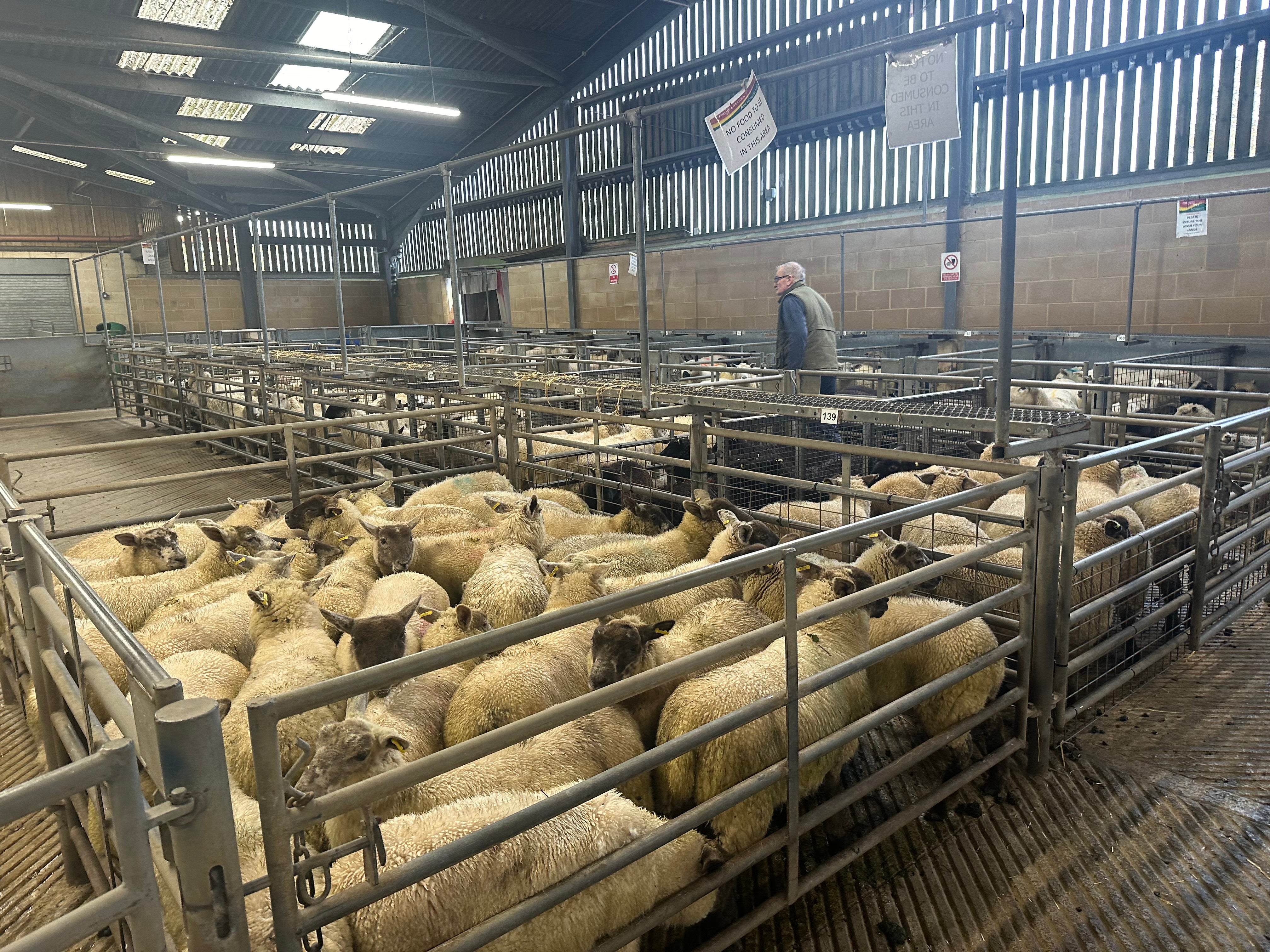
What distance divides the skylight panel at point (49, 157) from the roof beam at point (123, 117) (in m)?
3.16

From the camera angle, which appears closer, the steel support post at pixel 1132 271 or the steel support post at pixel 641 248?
the steel support post at pixel 641 248

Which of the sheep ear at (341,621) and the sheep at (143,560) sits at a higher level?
the sheep ear at (341,621)

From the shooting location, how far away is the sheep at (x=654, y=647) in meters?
3.08

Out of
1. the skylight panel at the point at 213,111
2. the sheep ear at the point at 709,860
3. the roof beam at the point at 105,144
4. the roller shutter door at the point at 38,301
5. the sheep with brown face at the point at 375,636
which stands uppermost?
the skylight panel at the point at 213,111

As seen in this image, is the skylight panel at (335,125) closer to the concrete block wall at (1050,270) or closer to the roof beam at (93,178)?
the roof beam at (93,178)

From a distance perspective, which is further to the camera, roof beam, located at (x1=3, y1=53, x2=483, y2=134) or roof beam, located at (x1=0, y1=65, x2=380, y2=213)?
roof beam, located at (x1=3, y1=53, x2=483, y2=134)

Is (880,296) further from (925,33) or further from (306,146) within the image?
(306,146)

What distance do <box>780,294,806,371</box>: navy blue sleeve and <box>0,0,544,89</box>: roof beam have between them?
504 inches

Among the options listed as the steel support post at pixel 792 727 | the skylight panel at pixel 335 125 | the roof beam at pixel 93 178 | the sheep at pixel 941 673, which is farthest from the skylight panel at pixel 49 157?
the steel support post at pixel 792 727

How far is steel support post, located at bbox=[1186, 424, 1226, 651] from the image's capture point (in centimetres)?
424

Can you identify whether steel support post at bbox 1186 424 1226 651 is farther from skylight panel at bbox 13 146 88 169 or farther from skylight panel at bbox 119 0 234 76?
skylight panel at bbox 13 146 88 169

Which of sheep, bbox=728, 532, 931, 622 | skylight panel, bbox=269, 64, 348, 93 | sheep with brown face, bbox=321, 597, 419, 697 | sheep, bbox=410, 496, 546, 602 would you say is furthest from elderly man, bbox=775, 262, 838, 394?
skylight panel, bbox=269, 64, 348, 93

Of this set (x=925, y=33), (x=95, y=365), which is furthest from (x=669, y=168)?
(x=925, y=33)

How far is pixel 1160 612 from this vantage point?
13.3 ft
